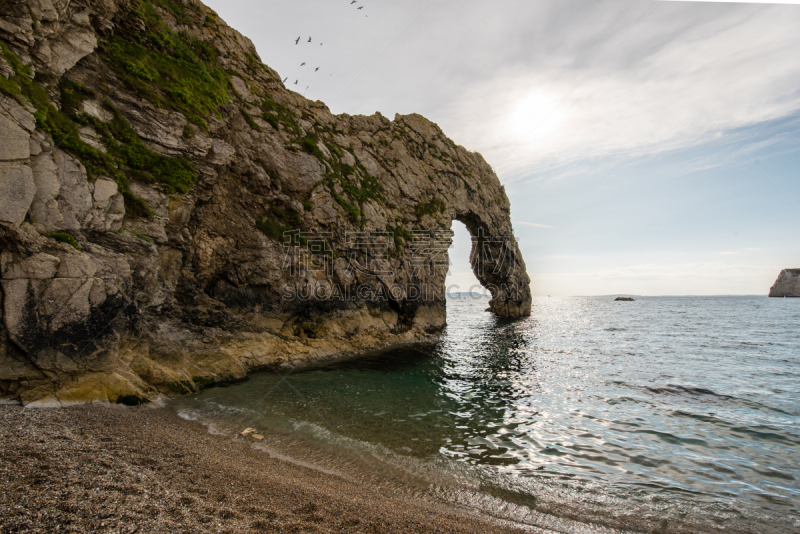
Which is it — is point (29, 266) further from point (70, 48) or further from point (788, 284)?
point (788, 284)

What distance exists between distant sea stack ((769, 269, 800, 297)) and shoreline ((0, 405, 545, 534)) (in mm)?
198894

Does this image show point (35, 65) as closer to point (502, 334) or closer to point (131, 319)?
point (131, 319)

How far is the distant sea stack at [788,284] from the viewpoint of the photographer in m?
130

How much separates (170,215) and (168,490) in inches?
498

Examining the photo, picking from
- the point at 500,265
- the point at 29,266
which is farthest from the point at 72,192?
the point at 500,265

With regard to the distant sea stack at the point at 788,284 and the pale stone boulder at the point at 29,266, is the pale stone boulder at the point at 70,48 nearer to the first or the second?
the pale stone boulder at the point at 29,266

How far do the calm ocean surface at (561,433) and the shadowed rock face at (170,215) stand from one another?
3.34 metres

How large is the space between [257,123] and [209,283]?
9.91 m

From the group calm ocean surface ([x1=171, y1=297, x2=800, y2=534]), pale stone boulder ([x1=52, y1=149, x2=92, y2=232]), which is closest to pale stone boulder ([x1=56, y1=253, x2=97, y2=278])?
pale stone boulder ([x1=52, y1=149, x2=92, y2=232])

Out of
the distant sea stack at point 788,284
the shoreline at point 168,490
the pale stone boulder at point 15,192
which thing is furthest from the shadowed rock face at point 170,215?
the distant sea stack at point 788,284

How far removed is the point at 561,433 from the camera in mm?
9477

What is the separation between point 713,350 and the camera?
22797mm

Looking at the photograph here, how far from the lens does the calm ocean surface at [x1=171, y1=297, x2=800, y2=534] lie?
20.6 ft

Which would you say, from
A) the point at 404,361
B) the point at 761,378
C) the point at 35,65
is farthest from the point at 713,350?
the point at 35,65
